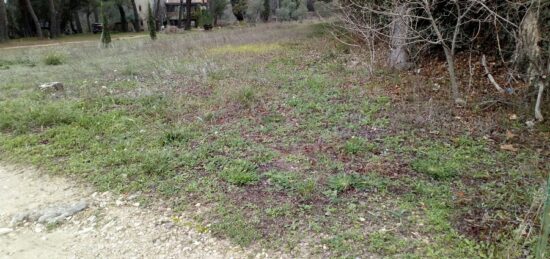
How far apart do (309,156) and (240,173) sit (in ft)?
2.66

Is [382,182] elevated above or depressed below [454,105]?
below

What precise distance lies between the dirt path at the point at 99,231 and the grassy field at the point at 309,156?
151 millimetres

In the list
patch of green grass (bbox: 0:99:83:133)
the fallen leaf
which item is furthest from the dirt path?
the fallen leaf

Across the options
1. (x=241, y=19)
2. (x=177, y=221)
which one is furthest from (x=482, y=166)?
(x=241, y=19)

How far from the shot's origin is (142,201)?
341 centimetres

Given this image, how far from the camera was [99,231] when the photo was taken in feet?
10.0

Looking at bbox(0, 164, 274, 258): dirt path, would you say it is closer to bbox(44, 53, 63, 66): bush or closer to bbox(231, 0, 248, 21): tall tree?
bbox(44, 53, 63, 66): bush

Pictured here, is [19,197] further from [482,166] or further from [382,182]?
[482,166]

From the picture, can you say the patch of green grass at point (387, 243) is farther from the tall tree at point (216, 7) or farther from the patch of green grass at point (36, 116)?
the tall tree at point (216, 7)

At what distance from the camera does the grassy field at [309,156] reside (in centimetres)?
282

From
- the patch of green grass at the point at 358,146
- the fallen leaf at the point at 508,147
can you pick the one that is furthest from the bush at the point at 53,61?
the fallen leaf at the point at 508,147

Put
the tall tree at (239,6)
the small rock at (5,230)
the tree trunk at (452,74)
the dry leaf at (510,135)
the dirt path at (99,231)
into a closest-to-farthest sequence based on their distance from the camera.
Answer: the dirt path at (99,231) < the small rock at (5,230) < the dry leaf at (510,135) < the tree trunk at (452,74) < the tall tree at (239,6)

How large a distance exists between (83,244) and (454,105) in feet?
16.1

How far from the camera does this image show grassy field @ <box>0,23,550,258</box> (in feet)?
9.25
